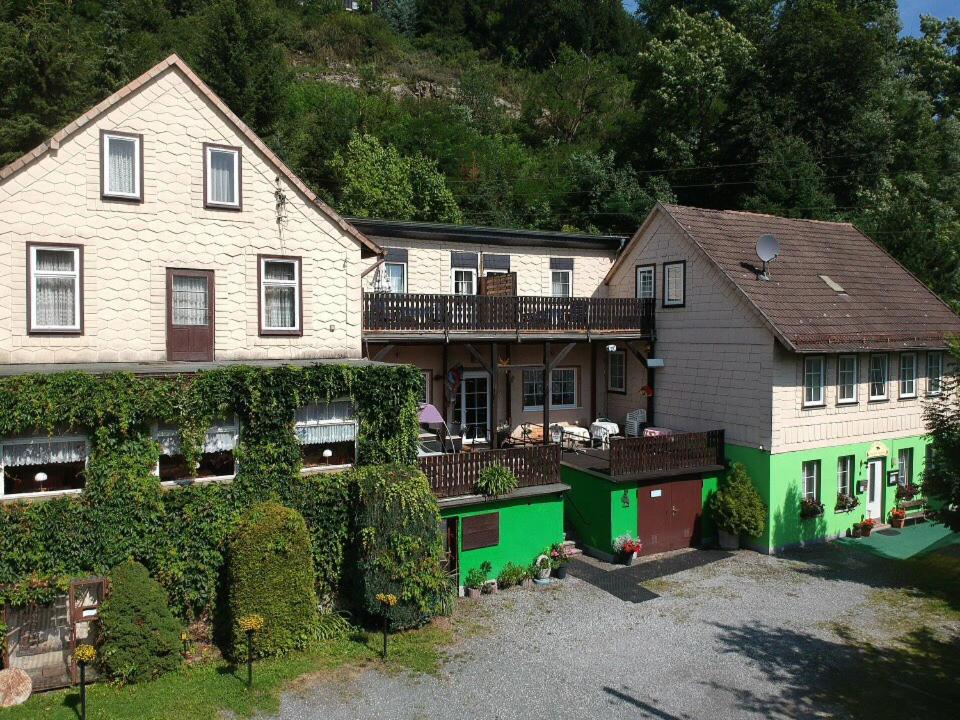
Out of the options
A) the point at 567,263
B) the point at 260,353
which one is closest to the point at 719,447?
the point at 567,263

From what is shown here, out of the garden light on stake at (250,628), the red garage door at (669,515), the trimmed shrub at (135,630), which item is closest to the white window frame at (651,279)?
the red garage door at (669,515)

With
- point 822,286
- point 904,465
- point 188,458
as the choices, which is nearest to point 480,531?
point 188,458

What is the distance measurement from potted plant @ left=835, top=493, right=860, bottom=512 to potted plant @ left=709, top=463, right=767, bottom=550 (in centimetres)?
298

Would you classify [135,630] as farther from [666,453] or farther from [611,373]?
[611,373]

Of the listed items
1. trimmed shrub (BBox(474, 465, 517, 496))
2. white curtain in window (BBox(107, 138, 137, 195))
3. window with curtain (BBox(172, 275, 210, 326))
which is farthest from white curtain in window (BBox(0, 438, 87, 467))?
trimmed shrub (BBox(474, 465, 517, 496))

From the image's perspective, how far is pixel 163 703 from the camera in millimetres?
10828

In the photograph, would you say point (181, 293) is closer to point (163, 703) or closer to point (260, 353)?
point (260, 353)

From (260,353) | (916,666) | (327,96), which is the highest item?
(327,96)

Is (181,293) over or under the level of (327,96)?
under

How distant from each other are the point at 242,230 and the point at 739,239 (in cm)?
1490

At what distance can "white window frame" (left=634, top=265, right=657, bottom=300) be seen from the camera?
23.1 meters

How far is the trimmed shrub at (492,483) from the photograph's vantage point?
16250mm

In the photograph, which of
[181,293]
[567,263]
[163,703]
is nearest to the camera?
[163,703]

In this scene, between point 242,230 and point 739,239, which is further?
point 739,239
